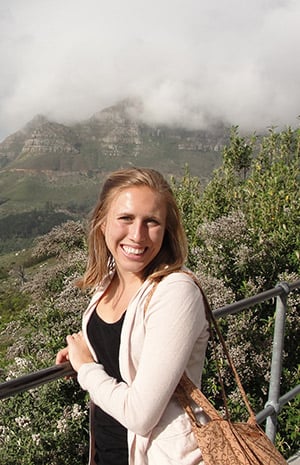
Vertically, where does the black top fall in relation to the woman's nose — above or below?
below

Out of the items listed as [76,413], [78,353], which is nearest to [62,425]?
[76,413]

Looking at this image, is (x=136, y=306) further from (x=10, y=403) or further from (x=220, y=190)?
(x=220, y=190)

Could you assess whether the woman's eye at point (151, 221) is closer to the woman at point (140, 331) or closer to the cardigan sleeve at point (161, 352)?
the woman at point (140, 331)

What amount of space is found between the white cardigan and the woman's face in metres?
0.17

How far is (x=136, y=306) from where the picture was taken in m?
1.53

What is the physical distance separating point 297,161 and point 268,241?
2.04m

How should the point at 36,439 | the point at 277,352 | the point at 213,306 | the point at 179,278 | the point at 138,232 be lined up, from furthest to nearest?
the point at 213,306
the point at 36,439
the point at 277,352
the point at 138,232
the point at 179,278

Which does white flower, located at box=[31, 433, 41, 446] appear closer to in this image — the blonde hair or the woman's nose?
the blonde hair

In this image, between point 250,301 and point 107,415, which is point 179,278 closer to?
point 107,415

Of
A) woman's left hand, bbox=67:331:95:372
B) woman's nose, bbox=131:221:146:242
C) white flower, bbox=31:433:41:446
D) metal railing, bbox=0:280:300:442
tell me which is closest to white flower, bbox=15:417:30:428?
white flower, bbox=31:433:41:446

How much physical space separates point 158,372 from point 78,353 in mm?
Answer: 388

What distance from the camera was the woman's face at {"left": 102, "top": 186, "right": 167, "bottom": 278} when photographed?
5.46 feet

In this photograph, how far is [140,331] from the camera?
150 cm

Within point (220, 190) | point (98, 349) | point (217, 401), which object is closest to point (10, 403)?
point (217, 401)
